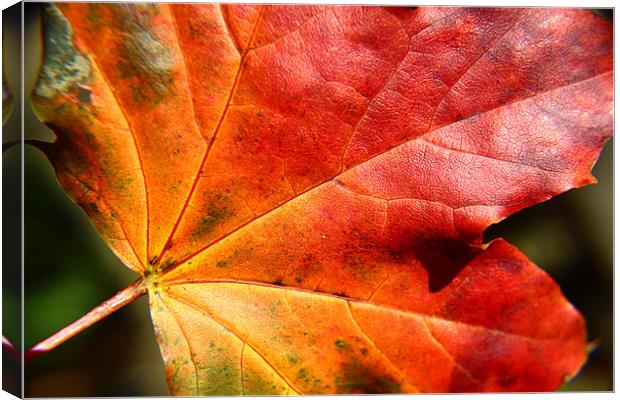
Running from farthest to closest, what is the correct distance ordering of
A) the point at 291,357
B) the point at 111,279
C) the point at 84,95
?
the point at 111,279, the point at 291,357, the point at 84,95

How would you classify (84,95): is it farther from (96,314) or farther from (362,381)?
(362,381)

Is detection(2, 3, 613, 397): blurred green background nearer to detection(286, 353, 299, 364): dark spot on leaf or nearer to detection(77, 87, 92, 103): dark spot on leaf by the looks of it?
detection(77, 87, 92, 103): dark spot on leaf

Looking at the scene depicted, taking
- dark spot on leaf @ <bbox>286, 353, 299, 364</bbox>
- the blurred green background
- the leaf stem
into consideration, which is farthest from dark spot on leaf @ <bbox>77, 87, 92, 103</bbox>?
dark spot on leaf @ <bbox>286, 353, 299, 364</bbox>

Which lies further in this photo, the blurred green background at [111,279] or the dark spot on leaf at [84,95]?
the blurred green background at [111,279]

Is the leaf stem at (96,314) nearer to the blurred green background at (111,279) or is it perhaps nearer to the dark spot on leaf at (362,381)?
the blurred green background at (111,279)

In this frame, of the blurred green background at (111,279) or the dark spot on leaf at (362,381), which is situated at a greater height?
the blurred green background at (111,279)

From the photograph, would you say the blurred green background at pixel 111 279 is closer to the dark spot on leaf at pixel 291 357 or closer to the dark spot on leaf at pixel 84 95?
the dark spot on leaf at pixel 84 95

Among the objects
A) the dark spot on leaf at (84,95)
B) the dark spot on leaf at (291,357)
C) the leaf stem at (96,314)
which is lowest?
the dark spot on leaf at (291,357)

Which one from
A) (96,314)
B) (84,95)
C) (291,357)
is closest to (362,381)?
(291,357)

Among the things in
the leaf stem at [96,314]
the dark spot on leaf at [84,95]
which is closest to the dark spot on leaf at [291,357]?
the leaf stem at [96,314]
